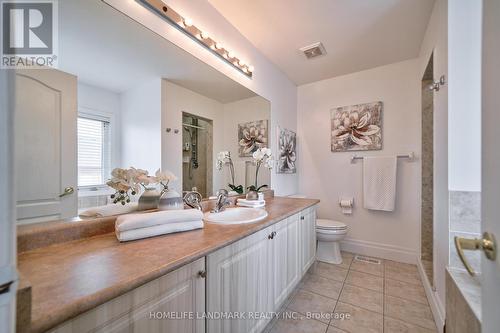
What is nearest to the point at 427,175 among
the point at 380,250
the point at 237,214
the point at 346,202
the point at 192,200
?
the point at 346,202

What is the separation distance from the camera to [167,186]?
51.1 inches

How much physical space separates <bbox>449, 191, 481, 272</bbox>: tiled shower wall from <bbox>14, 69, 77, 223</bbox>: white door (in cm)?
208

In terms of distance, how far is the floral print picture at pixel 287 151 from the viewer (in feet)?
8.30

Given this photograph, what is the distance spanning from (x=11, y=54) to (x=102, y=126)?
0.76 metres

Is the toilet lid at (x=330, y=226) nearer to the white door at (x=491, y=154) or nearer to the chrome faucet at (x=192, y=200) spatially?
the chrome faucet at (x=192, y=200)

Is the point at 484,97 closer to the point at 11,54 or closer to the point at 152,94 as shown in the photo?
the point at 11,54

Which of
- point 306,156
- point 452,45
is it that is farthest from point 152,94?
point 306,156

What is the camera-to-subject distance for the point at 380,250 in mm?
2465

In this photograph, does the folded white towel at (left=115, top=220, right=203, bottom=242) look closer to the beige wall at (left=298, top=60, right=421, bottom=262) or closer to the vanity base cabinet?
the vanity base cabinet

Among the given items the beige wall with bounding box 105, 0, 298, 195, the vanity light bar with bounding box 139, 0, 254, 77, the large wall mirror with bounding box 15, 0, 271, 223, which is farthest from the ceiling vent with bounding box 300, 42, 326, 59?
the large wall mirror with bounding box 15, 0, 271, 223

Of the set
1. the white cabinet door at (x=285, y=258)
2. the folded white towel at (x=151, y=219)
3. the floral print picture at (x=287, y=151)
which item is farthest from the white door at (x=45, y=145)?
the floral print picture at (x=287, y=151)

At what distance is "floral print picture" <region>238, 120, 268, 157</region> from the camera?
2.00 m

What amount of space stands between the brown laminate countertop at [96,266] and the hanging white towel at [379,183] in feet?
6.74

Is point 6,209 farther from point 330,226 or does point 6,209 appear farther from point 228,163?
point 330,226
